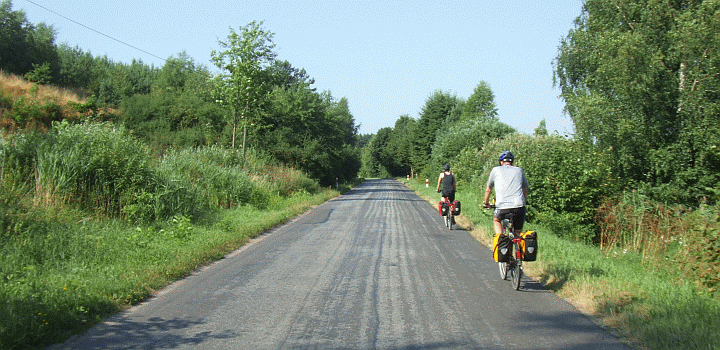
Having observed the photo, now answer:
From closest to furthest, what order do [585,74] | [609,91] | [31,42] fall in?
[609,91] < [585,74] < [31,42]

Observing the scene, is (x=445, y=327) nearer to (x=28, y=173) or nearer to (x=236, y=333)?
(x=236, y=333)

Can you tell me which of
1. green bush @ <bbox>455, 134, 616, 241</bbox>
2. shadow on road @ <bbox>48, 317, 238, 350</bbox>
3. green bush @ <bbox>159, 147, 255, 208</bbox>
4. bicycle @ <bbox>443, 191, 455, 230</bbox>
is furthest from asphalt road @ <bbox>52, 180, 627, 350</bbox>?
green bush @ <bbox>159, 147, 255, 208</bbox>

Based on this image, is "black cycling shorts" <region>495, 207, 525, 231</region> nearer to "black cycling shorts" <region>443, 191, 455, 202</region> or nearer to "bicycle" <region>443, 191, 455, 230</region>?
"bicycle" <region>443, 191, 455, 230</region>

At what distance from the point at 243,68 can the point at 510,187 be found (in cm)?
1940

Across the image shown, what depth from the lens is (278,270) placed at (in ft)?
28.4

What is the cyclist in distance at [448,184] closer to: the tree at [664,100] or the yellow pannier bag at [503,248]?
the tree at [664,100]

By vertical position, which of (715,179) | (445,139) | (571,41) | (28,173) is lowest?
(28,173)

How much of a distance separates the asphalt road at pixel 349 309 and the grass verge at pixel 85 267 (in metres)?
0.30

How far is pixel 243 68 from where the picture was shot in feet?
81.7

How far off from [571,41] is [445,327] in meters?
27.3

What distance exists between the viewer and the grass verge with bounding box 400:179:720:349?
494 centimetres

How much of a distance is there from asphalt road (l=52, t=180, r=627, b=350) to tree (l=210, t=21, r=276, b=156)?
→ 16.0 m

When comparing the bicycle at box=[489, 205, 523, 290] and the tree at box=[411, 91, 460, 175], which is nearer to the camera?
the bicycle at box=[489, 205, 523, 290]

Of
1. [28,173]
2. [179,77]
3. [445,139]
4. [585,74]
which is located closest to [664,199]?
[585,74]
